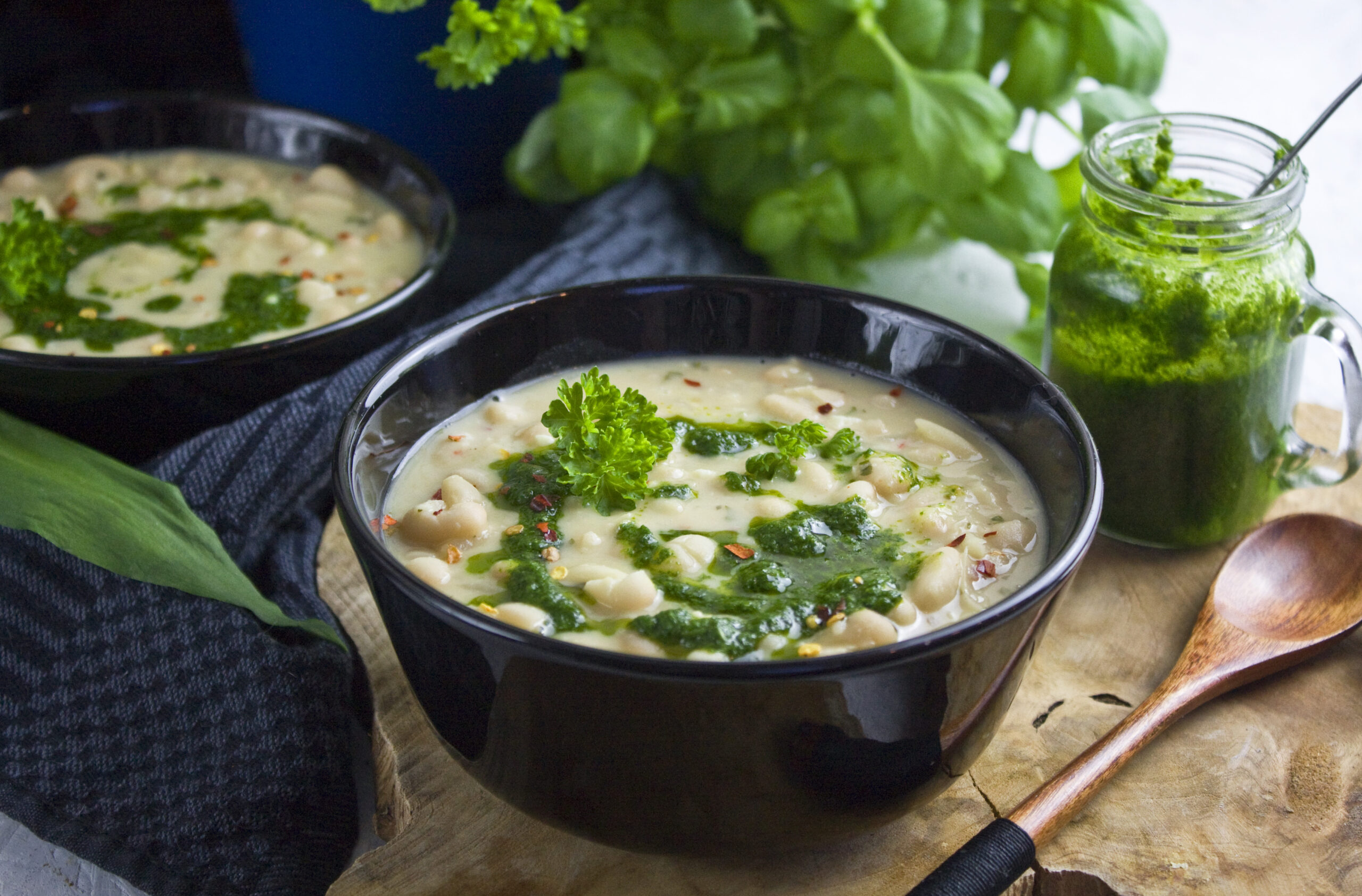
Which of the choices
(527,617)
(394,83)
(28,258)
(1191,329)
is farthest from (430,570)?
(394,83)

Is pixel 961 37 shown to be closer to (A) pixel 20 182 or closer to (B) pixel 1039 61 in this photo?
(B) pixel 1039 61

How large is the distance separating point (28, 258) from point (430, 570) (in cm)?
141

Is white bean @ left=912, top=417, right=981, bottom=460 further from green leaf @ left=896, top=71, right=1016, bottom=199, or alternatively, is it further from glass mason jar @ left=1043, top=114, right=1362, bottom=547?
green leaf @ left=896, top=71, right=1016, bottom=199

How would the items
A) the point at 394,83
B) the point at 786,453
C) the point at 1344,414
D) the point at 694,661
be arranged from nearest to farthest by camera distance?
the point at 694,661 < the point at 786,453 < the point at 1344,414 < the point at 394,83

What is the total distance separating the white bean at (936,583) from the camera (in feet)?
5.27

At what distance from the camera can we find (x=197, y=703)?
1.97 meters

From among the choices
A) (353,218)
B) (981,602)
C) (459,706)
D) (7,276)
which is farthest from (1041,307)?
(7,276)

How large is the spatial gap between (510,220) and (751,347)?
1355 millimetres

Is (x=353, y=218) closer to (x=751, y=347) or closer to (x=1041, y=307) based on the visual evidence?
(x=751, y=347)

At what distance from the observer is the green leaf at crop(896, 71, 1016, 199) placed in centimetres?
258

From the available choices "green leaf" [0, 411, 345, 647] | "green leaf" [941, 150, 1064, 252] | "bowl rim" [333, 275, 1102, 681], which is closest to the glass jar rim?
"bowl rim" [333, 275, 1102, 681]

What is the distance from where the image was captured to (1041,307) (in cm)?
275

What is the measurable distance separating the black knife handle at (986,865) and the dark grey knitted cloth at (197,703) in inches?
33.4

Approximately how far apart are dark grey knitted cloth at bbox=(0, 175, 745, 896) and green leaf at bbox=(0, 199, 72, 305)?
1.93 feet
